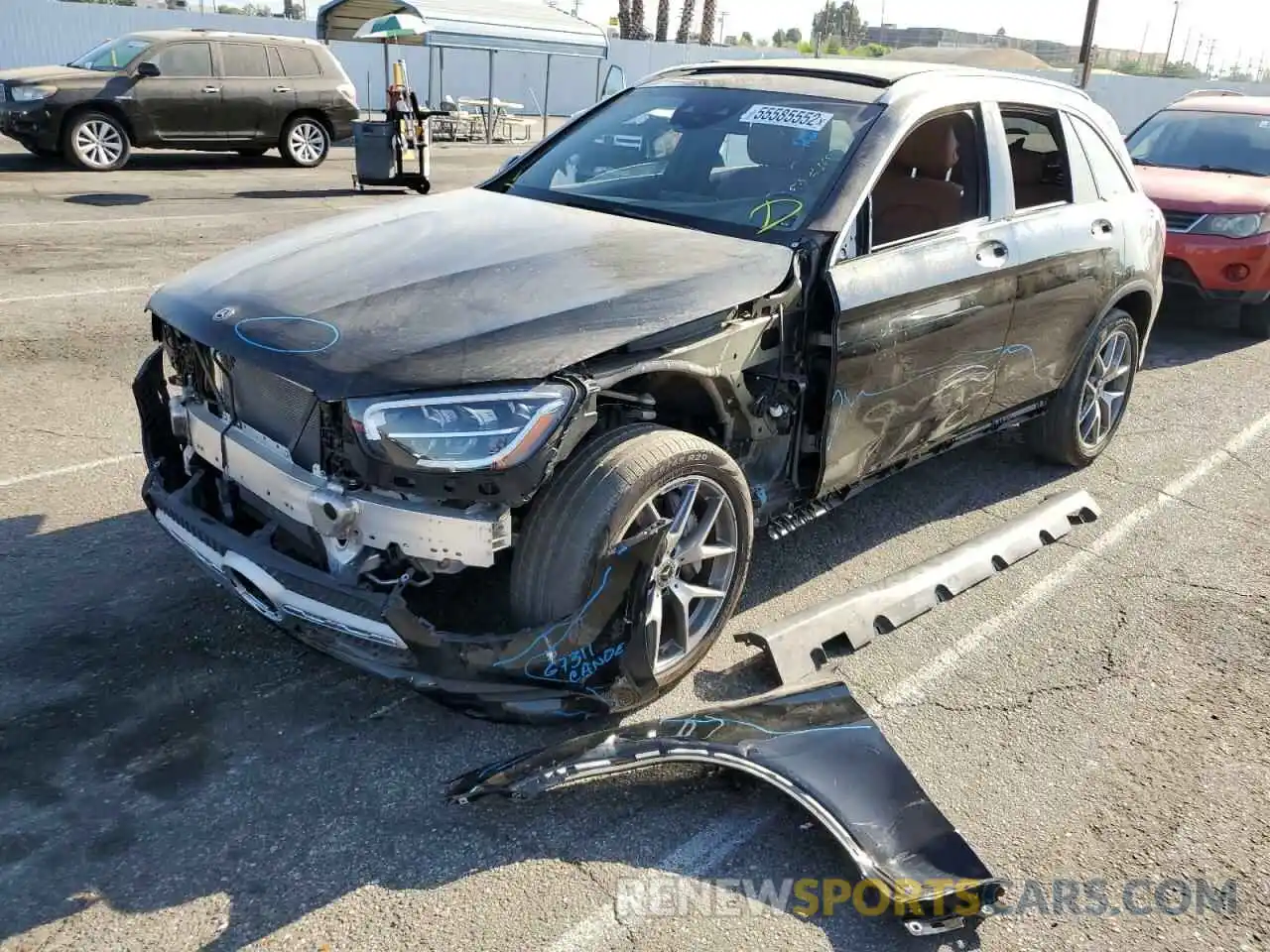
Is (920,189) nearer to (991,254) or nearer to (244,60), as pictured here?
(991,254)

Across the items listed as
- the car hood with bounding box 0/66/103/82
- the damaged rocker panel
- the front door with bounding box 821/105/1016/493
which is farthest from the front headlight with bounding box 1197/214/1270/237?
the car hood with bounding box 0/66/103/82

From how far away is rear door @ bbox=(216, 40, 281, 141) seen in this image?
15352 millimetres

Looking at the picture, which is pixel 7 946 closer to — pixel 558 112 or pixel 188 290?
pixel 188 290

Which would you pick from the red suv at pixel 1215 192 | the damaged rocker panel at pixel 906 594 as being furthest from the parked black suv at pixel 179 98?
the damaged rocker panel at pixel 906 594

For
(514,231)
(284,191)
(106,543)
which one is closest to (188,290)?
(514,231)

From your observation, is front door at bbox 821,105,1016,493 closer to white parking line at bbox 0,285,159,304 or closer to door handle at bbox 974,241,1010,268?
door handle at bbox 974,241,1010,268

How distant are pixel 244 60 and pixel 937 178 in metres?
14.0

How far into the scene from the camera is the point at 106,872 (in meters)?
2.61

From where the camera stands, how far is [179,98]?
14.9 m

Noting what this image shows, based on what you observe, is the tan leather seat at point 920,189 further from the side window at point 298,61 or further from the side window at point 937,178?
the side window at point 298,61

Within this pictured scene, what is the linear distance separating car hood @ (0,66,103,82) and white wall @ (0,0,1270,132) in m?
9.94

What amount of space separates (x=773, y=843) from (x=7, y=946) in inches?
72.7

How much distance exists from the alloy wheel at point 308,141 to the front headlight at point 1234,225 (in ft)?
42.8

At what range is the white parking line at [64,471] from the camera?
4.77 metres
